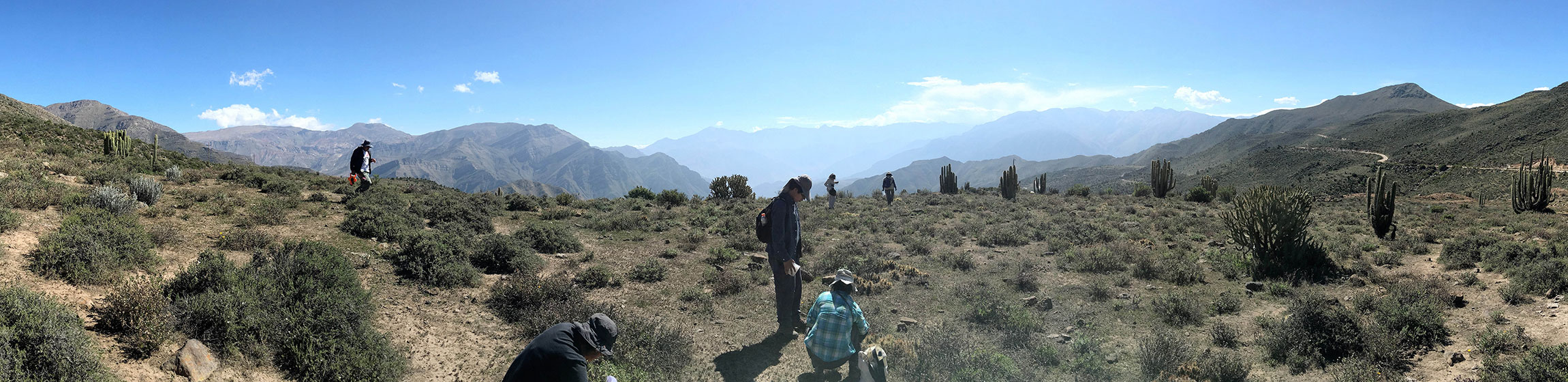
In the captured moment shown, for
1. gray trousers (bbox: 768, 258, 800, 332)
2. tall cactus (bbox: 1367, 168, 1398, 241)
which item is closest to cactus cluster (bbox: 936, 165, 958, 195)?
tall cactus (bbox: 1367, 168, 1398, 241)

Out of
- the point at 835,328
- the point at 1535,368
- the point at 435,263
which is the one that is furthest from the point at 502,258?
the point at 1535,368

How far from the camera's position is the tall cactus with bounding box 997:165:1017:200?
27616mm

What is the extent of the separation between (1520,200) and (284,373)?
3258cm

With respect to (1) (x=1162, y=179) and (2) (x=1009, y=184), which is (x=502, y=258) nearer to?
(2) (x=1009, y=184)

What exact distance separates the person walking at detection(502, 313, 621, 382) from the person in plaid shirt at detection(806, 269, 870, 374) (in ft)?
7.29

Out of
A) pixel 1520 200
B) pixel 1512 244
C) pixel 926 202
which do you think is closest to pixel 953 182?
pixel 926 202

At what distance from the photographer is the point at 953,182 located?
3162cm

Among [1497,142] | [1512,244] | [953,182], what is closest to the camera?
[1512,244]

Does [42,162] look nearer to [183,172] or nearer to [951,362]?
[183,172]

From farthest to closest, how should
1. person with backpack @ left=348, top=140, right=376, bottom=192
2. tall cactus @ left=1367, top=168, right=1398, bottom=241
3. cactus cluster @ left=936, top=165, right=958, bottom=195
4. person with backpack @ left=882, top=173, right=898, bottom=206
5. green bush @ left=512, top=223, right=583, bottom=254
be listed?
cactus cluster @ left=936, top=165, right=958, bottom=195, person with backpack @ left=882, top=173, right=898, bottom=206, tall cactus @ left=1367, top=168, right=1398, bottom=241, person with backpack @ left=348, top=140, right=376, bottom=192, green bush @ left=512, top=223, right=583, bottom=254

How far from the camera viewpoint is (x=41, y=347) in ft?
11.5

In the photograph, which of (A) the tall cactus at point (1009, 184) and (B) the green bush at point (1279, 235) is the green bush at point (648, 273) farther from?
(A) the tall cactus at point (1009, 184)

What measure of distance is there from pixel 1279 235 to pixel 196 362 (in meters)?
15.2

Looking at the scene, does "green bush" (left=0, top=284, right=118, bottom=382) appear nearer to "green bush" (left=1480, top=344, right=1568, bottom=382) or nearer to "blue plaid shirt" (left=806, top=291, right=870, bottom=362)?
"blue plaid shirt" (left=806, top=291, right=870, bottom=362)
